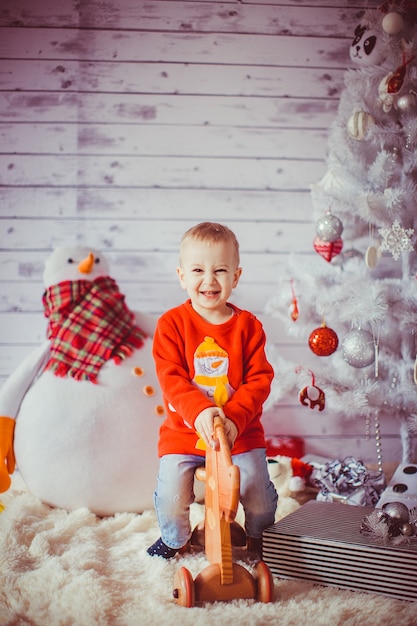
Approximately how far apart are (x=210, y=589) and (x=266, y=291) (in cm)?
113

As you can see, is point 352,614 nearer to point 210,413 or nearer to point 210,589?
point 210,589

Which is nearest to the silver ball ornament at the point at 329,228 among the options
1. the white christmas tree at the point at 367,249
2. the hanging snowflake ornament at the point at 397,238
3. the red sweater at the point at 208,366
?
the white christmas tree at the point at 367,249

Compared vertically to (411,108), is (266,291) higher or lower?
lower

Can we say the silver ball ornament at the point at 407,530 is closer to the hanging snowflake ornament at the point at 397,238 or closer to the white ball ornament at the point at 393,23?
the hanging snowflake ornament at the point at 397,238

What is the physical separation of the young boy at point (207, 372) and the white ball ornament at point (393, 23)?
79 cm

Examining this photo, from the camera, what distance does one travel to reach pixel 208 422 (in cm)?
115

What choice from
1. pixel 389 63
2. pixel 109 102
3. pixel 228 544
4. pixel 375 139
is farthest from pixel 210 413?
pixel 109 102

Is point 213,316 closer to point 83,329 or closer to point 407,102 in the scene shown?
point 83,329

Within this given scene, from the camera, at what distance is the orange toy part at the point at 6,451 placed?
5.09ft

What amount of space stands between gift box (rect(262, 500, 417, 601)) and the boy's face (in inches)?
19.1

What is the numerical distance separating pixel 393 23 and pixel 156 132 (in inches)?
30.6

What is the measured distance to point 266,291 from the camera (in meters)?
2.08

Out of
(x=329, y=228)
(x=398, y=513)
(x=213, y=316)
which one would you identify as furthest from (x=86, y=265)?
(x=398, y=513)

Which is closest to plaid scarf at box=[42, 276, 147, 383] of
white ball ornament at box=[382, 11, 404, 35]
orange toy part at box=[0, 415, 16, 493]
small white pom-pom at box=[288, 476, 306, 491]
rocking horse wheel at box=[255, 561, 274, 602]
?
orange toy part at box=[0, 415, 16, 493]
